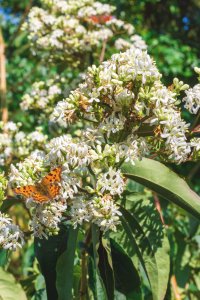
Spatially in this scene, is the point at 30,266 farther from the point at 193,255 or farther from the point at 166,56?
the point at 166,56

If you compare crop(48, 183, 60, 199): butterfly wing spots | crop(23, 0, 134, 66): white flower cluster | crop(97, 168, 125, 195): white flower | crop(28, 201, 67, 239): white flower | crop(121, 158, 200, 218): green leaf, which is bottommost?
crop(28, 201, 67, 239): white flower

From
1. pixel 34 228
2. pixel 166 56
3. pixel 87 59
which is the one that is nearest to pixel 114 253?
pixel 34 228

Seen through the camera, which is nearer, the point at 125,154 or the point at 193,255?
the point at 125,154

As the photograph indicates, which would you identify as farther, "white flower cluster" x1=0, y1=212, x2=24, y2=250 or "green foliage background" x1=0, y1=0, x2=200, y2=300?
"green foliage background" x1=0, y1=0, x2=200, y2=300

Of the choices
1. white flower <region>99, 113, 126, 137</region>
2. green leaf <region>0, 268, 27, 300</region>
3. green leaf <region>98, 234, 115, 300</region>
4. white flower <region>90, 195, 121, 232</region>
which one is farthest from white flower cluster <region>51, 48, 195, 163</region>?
green leaf <region>0, 268, 27, 300</region>

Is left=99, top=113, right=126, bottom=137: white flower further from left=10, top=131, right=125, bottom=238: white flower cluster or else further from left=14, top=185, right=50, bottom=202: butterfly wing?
left=14, top=185, right=50, bottom=202: butterfly wing
